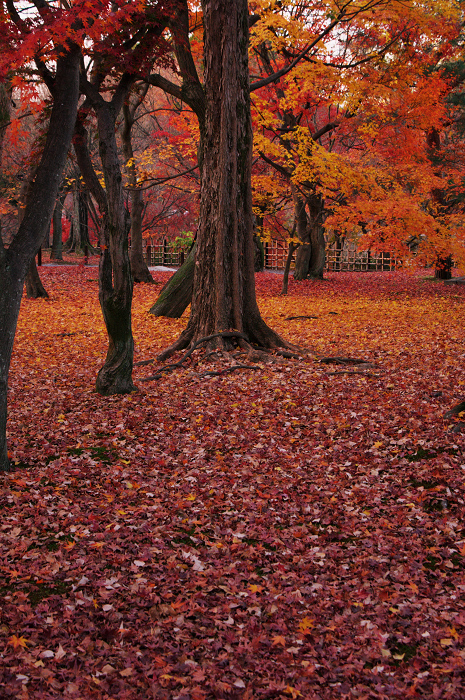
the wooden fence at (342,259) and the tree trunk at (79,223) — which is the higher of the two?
the tree trunk at (79,223)

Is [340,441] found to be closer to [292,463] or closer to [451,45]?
[292,463]

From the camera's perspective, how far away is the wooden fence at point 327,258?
32.1 metres

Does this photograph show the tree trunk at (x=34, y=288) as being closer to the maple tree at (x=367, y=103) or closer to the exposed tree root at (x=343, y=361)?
the maple tree at (x=367, y=103)

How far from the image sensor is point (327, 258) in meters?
32.1

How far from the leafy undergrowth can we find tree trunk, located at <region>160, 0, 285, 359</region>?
129 centimetres

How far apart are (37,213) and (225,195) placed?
4461 millimetres

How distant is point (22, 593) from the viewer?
129 inches

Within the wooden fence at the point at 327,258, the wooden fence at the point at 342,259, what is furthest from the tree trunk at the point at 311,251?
the wooden fence at the point at 327,258

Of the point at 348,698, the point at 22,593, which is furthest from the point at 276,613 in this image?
Answer: the point at 22,593

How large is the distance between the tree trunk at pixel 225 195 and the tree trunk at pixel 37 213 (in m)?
4.06

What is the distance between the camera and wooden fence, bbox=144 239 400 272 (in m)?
32.1

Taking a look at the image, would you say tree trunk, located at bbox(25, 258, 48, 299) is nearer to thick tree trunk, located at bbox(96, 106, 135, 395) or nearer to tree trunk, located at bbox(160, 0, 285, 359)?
tree trunk, located at bbox(160, 0, 285, 359)

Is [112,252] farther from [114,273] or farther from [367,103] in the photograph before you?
[367,103]

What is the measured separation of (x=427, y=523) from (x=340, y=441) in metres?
1.63
